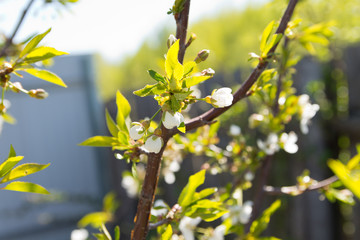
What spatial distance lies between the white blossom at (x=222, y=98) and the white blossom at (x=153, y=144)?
0.09 meters

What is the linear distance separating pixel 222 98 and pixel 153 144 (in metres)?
0.11

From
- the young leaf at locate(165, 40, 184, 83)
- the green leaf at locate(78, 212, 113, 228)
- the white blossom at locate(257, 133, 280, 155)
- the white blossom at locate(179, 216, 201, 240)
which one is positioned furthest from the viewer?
the green leaf at locate(78, 212, 113, 228)

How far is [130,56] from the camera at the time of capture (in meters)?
13.0

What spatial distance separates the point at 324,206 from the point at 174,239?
2.05 meters

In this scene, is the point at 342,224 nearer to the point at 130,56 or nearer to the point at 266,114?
the point at 266,114

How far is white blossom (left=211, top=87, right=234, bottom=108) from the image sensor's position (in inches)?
18.9

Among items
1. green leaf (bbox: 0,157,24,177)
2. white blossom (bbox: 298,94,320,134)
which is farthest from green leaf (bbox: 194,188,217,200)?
white blossom (bbox: 298,94,320,134)

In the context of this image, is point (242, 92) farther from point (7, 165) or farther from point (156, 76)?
point (7, 165)

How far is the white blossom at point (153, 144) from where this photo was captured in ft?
1.51

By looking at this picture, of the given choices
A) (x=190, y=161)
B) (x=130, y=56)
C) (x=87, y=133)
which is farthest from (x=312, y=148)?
(x=130, y=56)

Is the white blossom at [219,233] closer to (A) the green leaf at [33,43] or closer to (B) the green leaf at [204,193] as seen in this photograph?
(B) the green leaf at [204,193]

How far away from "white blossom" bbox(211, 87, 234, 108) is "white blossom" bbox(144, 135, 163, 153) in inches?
3.4

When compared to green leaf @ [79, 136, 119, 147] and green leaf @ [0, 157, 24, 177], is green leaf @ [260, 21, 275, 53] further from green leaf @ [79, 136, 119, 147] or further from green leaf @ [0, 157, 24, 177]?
green leaf @ [0, 157, 24, 177]

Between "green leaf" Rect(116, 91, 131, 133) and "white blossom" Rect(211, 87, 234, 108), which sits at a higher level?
"white blossom" Rect(211, 87, 234, 108)
